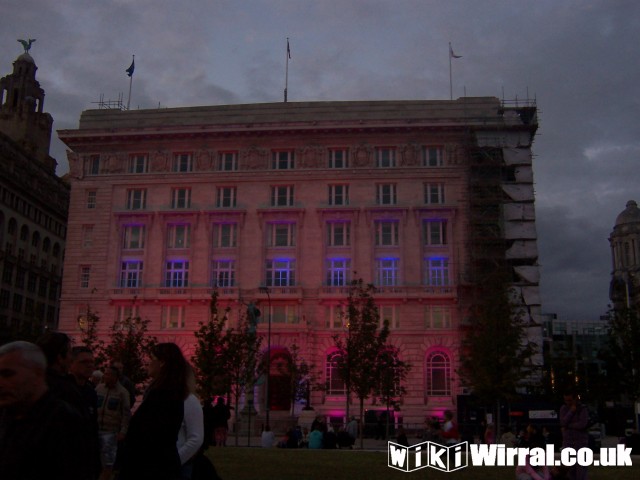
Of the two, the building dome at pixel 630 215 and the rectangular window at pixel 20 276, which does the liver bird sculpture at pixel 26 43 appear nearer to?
the rectangular window at pixel 20 276

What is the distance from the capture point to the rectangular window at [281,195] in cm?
6788

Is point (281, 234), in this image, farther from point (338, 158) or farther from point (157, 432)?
point (157, 432)

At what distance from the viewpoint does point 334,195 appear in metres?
67.8

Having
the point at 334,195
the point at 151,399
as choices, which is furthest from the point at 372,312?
the point at 151,399

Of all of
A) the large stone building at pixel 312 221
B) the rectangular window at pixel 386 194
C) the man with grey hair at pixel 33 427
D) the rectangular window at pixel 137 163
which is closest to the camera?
the man with grey hair at pixel 33 427

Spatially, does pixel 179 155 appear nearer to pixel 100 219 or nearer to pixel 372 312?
pixel 100 219

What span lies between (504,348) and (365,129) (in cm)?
2693

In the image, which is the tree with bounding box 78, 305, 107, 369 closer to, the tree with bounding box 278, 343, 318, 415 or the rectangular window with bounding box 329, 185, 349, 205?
the tree with bounding box 278, 343, 318, 415

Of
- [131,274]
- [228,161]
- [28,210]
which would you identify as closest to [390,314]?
[228,161]

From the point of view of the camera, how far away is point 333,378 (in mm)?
63125

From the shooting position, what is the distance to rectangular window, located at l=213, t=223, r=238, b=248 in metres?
67.5

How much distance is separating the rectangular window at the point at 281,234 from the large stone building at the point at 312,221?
115 mm

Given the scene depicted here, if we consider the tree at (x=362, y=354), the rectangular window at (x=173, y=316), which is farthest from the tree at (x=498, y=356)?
the rectangular window at (x=173, y=316)

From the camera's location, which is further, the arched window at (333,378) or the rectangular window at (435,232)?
the rectangular window at (435,232)
